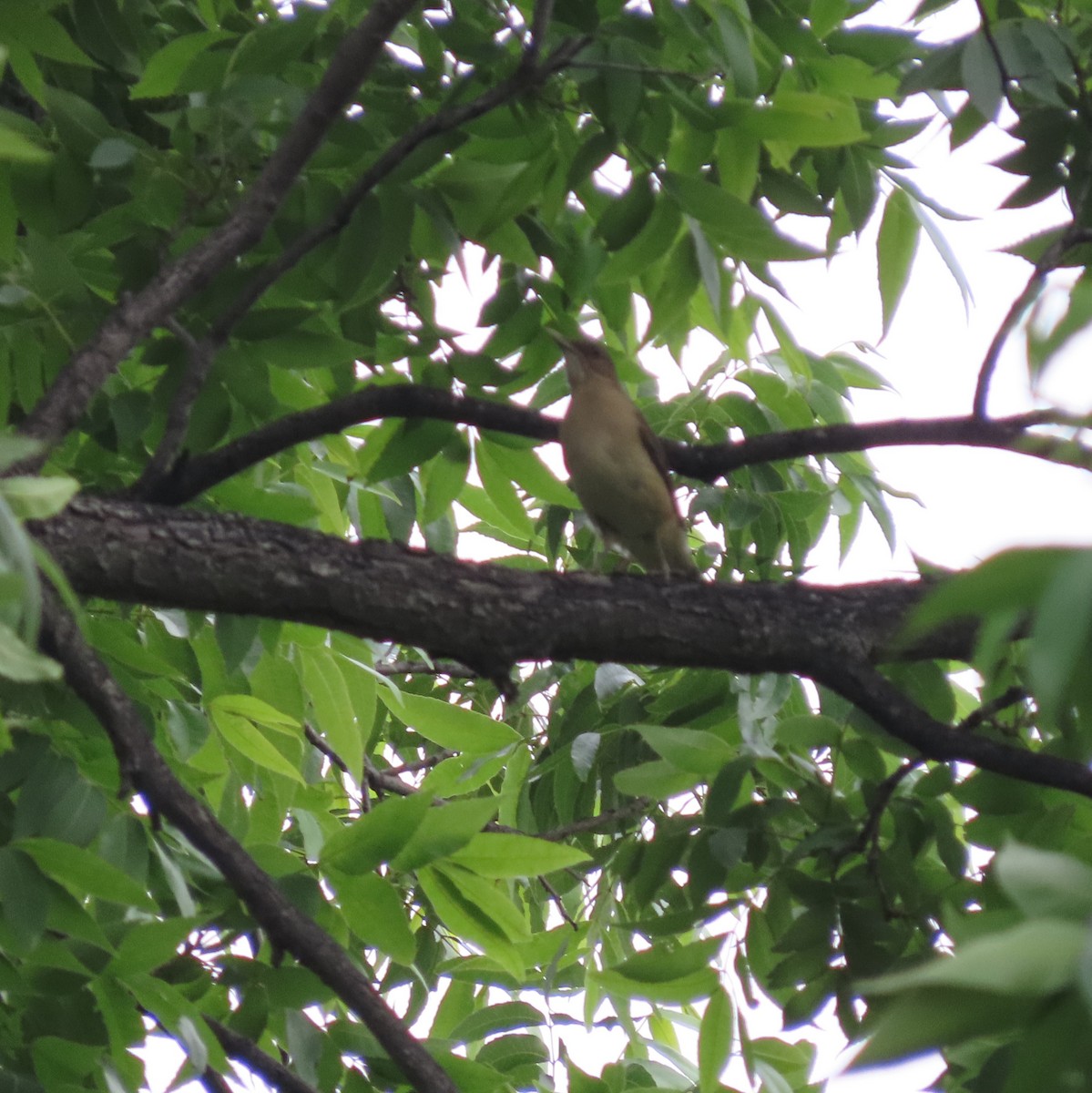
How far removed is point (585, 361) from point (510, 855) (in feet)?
5.79

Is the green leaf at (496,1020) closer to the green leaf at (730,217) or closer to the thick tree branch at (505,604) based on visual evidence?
the thick tree branch at (505,604)

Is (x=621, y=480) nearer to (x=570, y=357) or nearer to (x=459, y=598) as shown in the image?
(x=570, y=357)

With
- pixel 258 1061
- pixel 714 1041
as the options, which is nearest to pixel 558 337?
pixel 714 1041

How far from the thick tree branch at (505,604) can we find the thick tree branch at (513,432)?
19 cm

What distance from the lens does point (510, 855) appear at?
8.84 feet

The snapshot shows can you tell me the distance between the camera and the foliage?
2502 mm

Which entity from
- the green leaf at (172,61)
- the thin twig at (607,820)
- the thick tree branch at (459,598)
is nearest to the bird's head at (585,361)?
the thick tree branch at (459,598)

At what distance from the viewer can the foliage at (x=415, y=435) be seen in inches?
98.5

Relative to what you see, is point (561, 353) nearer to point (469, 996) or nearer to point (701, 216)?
point (701, 216)

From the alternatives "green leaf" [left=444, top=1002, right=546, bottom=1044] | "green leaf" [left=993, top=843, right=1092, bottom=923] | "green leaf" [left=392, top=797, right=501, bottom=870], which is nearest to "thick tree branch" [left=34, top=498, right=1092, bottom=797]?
"green leaf" [left=392, top=797, right=501, bottom=870]

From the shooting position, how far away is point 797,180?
3033mm

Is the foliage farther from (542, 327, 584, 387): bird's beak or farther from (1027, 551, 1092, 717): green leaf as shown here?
(1027, 551, 1092, 717): green leaf

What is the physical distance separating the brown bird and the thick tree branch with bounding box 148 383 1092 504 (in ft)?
5.34

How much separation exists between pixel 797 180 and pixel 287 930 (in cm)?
199
